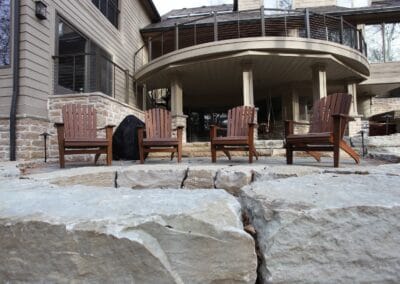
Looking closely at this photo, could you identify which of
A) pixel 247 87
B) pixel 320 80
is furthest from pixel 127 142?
pixel 320 80

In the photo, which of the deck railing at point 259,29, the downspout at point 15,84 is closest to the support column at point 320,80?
the deck railing at point 259,29

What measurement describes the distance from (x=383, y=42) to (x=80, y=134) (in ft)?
39.5

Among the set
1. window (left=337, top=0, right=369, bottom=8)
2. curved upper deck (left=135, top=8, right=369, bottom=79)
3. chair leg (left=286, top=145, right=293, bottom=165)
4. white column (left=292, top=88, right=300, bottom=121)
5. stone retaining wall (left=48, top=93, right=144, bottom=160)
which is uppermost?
window (left=337, top=0, right=369, bottom=8)

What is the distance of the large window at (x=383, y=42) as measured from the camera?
11727 millimetres

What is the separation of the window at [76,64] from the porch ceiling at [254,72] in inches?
96.4

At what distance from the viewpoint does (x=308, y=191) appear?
1449 mm

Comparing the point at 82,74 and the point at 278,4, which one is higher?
the point at 278,4

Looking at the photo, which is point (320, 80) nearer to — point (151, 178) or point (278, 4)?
point (278, 4)

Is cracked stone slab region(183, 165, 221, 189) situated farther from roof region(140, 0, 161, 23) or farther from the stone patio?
roof region(140, 0, 161, 23)

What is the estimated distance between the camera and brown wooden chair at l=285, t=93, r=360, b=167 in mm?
3538

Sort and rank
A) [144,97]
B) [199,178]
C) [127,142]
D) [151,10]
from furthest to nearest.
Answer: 1. [151,10]
2. [144,97]
3. [127,142]
4. [199,178]

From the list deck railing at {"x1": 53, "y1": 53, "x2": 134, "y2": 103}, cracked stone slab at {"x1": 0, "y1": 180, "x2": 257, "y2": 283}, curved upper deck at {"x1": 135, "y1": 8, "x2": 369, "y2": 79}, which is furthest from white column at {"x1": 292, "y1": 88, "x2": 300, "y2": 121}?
cracked stone slab at {"x1": 0, "y1": 180, "x2": 257, "y2": 283}

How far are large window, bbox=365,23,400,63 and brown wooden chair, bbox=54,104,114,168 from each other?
11572mm

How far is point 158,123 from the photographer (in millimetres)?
5449
